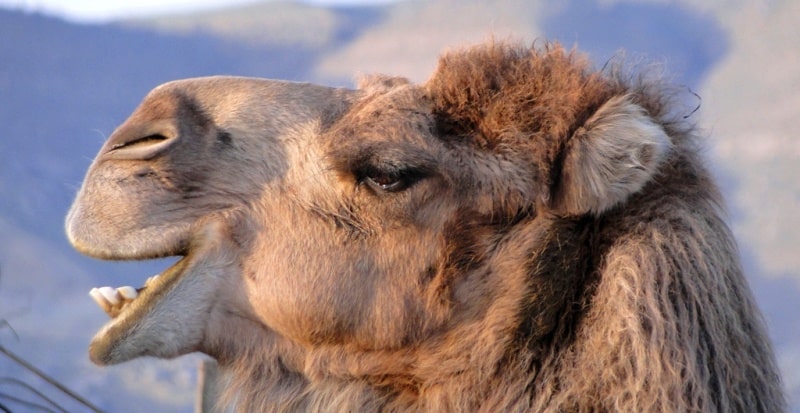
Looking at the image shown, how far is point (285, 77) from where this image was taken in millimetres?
31062

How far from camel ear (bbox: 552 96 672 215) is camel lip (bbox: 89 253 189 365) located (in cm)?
111

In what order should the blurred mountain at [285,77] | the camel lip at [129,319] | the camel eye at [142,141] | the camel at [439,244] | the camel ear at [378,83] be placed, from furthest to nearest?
the blurred mountain at [285,77] < the camel ear at [378,83] < the camel eye at [142,141] < the camel lip at [129,319] < the camel at [439,244]

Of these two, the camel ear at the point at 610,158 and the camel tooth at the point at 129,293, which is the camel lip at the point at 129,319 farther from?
the camel ear at the point at 610,158

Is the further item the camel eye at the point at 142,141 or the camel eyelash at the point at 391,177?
the camel eye at the point at 142,141

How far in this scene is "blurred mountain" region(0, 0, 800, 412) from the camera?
19062 millimetres

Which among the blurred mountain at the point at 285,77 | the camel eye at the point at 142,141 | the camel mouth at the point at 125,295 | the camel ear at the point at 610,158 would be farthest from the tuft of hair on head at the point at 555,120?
the blurred mountain at the point at 285,77

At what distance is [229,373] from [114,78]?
27.6 m

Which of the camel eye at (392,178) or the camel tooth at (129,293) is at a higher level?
the camel eye at (392,178)

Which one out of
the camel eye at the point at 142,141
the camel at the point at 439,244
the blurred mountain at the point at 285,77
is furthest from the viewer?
the blurred mountain at the point at 285,77

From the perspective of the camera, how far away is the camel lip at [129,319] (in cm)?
312

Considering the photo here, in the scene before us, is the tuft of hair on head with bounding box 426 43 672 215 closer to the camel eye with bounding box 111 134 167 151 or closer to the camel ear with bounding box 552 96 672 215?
the camel ear with bounding box 552 96 672 215

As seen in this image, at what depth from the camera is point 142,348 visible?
10.3 ft

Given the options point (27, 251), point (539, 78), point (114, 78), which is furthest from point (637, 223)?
point (114, 78)

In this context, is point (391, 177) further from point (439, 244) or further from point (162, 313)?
point (162, 313)
